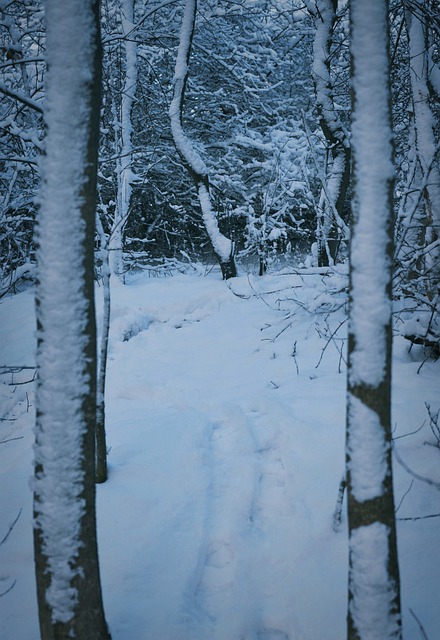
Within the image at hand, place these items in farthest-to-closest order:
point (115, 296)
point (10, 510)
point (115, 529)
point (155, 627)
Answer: point (115, 296) < point (10, 510) < point (115, 529) < point (155, 627)

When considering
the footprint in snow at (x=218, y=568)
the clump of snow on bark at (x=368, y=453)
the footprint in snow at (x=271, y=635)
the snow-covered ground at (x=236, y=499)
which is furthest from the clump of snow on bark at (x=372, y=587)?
the footprint in snow at (x=218, y=568)

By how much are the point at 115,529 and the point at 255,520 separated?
3.12 ft

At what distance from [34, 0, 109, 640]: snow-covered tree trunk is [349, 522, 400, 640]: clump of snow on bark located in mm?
1098

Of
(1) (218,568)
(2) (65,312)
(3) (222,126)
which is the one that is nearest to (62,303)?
(2) (65,312)

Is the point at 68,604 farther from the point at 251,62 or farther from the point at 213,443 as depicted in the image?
the point at 251,62

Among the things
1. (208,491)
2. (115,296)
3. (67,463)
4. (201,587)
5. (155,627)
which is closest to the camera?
(67,463)

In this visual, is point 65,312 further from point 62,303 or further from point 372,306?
point 372,306

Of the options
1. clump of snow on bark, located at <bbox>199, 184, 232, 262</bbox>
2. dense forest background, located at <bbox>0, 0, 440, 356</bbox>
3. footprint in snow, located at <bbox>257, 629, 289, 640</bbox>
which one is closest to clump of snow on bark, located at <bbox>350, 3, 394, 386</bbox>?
footprint in snow, located at <bbox>257, 629, 289, 640</bbox>

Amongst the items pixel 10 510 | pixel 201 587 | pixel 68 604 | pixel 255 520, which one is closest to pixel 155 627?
pixel 201 587

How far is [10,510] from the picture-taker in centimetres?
309

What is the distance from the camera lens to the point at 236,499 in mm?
3176

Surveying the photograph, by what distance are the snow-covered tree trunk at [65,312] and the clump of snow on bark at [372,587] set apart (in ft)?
3.60

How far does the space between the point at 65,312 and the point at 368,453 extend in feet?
4.31

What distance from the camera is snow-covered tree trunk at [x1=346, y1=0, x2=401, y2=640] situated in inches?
65.6
